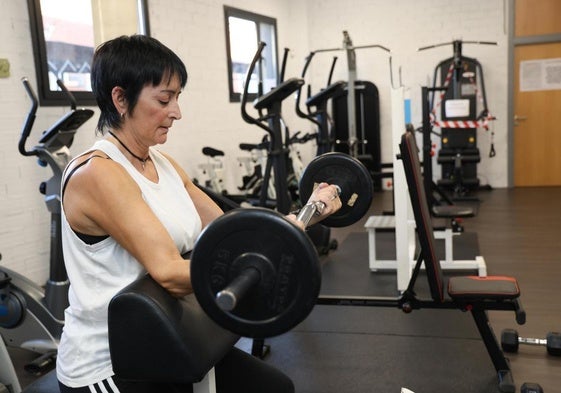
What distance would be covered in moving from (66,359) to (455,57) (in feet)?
21.0

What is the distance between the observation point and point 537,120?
7.32m

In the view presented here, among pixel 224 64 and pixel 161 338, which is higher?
pixel 224 64

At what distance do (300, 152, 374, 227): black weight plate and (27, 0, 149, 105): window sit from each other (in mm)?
2845

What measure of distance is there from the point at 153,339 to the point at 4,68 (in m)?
3.15

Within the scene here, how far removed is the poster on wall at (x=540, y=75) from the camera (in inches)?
282

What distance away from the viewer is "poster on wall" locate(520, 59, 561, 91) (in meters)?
7.16

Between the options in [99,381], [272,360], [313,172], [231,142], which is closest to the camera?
[99,381]

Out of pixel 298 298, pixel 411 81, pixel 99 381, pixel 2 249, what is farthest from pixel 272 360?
pixel 411 81

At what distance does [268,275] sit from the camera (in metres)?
0.99

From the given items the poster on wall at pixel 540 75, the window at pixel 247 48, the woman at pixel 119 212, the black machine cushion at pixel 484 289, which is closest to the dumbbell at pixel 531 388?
the black machine cushion at pixel 484 289

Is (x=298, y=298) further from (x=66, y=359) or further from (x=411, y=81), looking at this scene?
(x=411, y=81)

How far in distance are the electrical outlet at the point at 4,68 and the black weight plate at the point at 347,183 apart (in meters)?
2.71

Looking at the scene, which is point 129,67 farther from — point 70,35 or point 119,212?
point 70,35

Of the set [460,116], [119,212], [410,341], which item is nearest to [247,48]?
[460,116]
